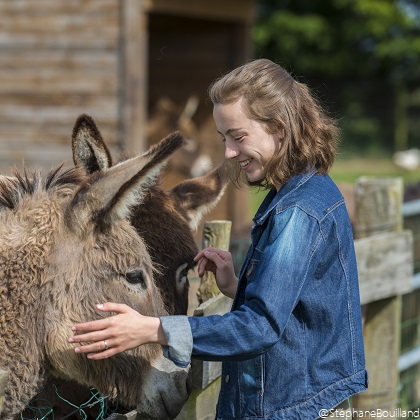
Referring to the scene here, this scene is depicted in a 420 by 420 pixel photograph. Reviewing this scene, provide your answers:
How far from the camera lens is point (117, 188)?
93.9 inches

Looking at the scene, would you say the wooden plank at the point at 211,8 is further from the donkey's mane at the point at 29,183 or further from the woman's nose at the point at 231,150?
the woman's nose at the point at 231,150

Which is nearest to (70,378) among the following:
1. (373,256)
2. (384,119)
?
(373,256)

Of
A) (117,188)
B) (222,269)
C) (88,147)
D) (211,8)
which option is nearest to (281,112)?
(117,188)

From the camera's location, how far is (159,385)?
267 centimetres

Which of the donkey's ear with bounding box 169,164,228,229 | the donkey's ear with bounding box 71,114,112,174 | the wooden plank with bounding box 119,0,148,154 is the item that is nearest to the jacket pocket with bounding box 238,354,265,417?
the donkey's ear with bounding box 71,114,112,174

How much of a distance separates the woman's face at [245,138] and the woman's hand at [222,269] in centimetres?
48

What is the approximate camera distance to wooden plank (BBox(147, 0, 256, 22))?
33.6ft

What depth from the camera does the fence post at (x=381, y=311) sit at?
419 cm

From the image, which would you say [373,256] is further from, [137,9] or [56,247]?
[137,9]

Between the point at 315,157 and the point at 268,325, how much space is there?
636mm

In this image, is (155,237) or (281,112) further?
(155,237)

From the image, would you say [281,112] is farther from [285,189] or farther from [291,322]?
[291,322]

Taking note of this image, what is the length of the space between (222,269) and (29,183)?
30.7 inches

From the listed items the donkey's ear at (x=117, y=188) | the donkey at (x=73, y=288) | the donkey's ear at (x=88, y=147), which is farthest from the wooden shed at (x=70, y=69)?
the donkey's ear at (x=117, y=188)
